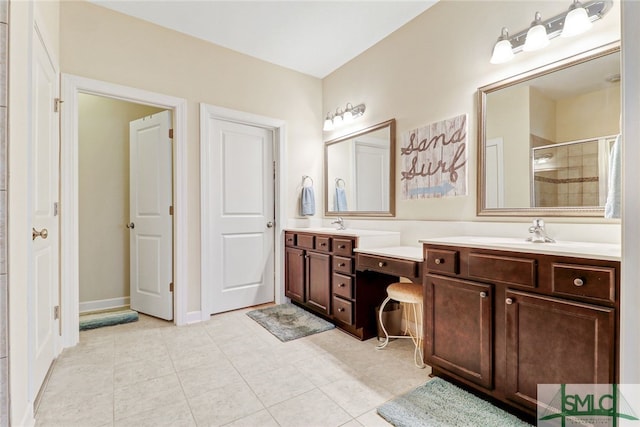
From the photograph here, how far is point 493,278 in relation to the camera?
5.06 feet

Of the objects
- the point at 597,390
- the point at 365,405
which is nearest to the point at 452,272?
the point at 597,390

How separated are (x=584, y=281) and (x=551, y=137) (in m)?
0.94

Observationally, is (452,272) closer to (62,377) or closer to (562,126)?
(562,126)

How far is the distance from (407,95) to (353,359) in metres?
2.21

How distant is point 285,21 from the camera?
2680 mm

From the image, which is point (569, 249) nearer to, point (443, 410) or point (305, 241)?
point (443, 410)

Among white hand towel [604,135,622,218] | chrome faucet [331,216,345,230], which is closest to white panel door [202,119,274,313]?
chrome faucet [331,216,345,230]

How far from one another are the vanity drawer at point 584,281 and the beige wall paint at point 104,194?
3785 mm

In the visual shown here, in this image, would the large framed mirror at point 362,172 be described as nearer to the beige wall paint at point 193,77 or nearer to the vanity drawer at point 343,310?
the beige wall paint at point 193,77

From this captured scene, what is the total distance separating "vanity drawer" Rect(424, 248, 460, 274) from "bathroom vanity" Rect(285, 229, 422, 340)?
Result: 0.23m

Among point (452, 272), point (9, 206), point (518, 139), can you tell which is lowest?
point (452, 272)

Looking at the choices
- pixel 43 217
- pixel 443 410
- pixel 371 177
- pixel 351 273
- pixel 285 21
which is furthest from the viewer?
pixel 371 177

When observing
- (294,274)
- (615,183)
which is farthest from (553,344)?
(294,274)

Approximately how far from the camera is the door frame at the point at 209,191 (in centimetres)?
292
